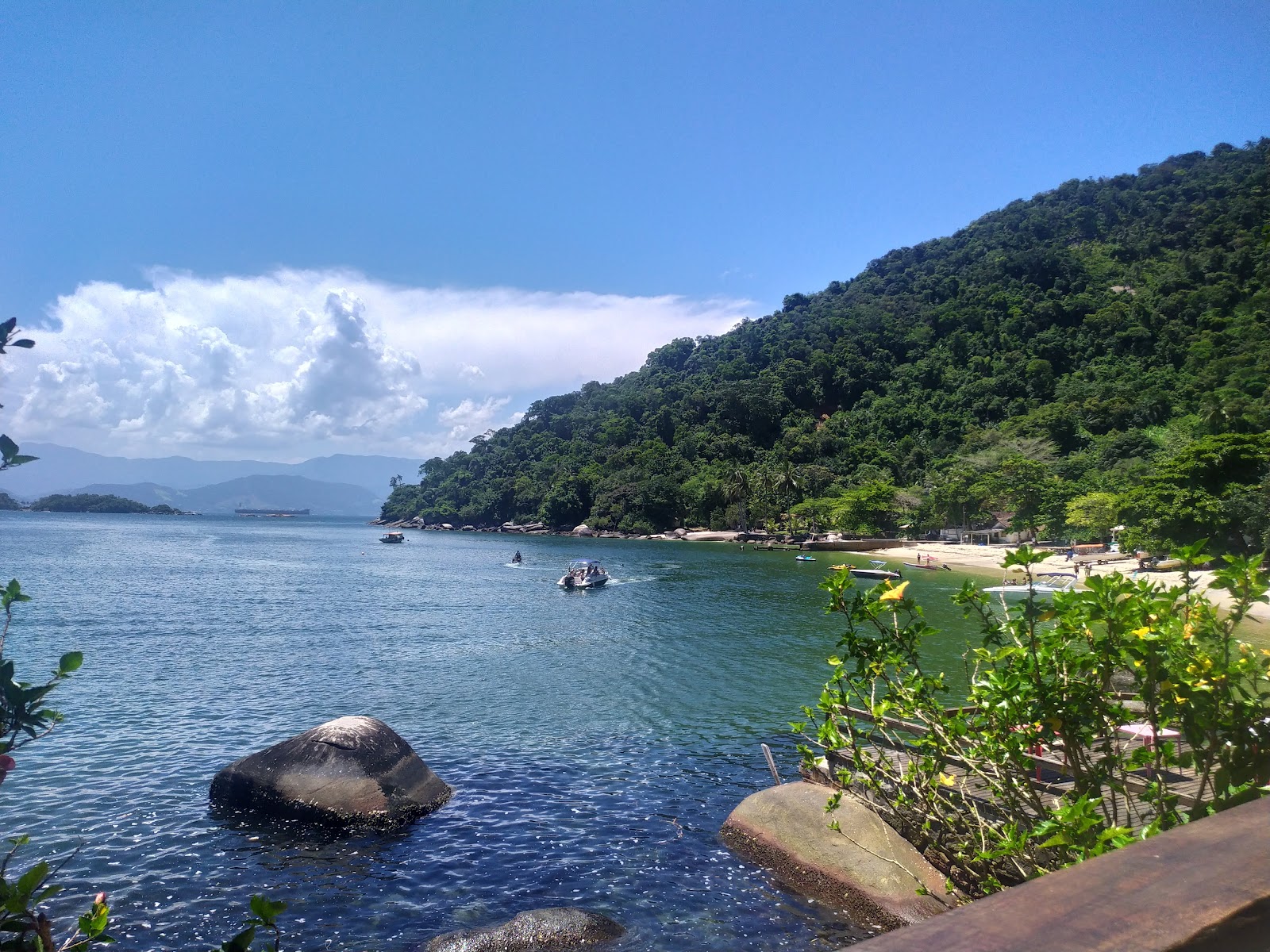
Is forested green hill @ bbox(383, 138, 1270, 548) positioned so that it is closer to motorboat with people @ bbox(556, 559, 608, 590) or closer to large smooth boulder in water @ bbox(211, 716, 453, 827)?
motorboat with people @ bbox(556, 559, 608, 590)

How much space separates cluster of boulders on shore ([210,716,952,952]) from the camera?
9.12 m

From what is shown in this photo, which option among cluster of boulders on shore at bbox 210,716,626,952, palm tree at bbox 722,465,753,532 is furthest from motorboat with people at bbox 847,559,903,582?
palm tree at bbox 722,465,753,532

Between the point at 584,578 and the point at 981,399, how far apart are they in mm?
80885

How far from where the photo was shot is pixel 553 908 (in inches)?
372

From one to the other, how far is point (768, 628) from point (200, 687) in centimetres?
2096

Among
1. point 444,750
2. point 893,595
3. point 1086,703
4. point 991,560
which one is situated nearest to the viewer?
point 1086,703

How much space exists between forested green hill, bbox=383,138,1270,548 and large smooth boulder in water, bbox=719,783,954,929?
4231 cm

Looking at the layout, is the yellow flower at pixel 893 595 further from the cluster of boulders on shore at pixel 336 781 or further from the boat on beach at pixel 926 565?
the boat on beach at pixel 926 565

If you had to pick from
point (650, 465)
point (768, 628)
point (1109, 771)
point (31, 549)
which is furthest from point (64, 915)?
point (650, 465)

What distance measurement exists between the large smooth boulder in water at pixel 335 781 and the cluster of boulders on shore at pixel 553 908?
0.6 inches

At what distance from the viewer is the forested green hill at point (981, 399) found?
7206cm

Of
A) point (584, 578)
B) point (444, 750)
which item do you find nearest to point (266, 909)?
point (444, 750)

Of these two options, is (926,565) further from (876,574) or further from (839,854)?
(839,854)

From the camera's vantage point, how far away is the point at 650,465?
127562 millimetres
